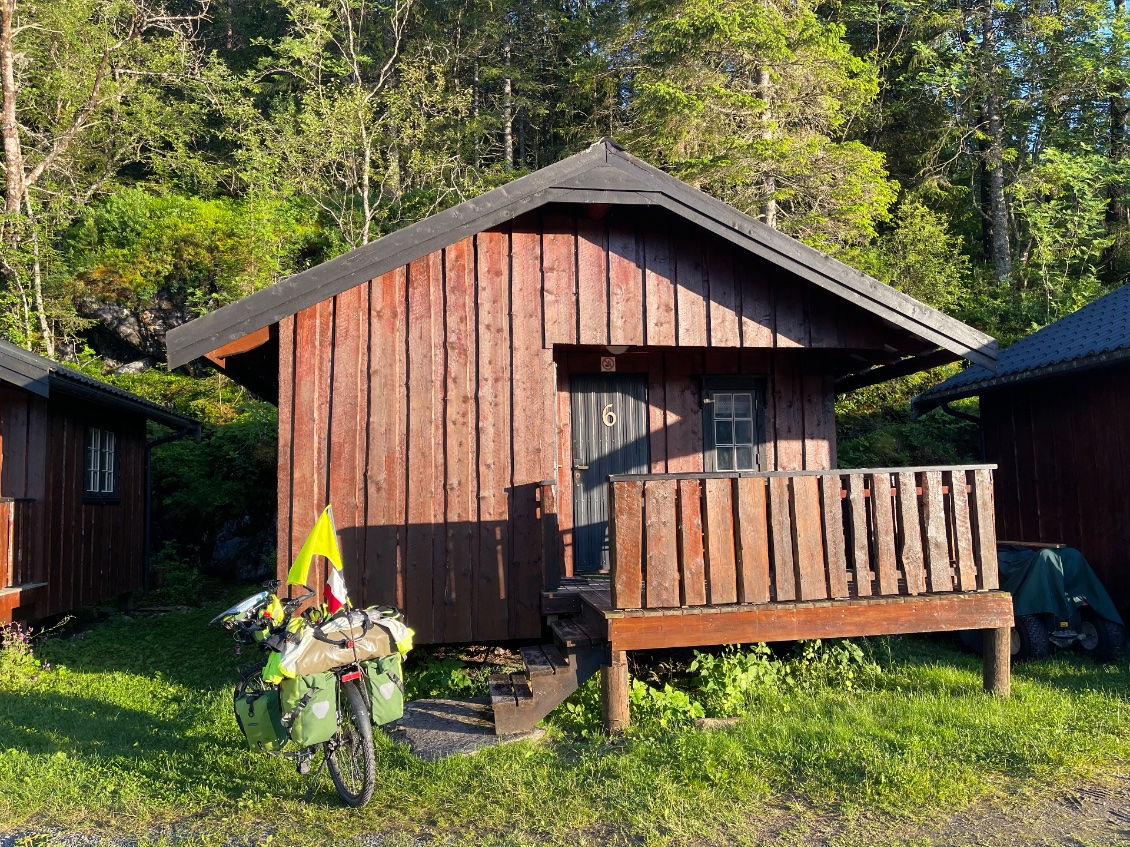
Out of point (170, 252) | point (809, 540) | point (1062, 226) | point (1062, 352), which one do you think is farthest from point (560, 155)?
point (809, 540)

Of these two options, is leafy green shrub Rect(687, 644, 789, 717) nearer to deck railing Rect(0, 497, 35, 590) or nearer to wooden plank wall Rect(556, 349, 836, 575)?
wooden plank wall Rect(556, 349, 836, 575)

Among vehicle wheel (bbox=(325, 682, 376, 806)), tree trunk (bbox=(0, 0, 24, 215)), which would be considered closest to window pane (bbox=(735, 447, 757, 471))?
vehicle wheel (bbox=(325, 682, 376, 806))

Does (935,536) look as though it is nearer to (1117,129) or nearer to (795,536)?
(795,536)

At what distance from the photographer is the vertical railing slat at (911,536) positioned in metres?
6.06

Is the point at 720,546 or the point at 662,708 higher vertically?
the point at 720,546

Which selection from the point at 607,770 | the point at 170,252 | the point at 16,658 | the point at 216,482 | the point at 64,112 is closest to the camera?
the point at 607,770

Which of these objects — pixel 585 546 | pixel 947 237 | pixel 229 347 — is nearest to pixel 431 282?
pixel 229 347

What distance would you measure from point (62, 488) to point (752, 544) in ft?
27.4

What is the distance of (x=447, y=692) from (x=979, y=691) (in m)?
4.20

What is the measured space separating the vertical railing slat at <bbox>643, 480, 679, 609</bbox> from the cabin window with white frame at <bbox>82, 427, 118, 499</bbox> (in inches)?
325

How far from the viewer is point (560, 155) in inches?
958

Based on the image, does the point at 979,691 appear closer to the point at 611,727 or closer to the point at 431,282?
the point at 611,727

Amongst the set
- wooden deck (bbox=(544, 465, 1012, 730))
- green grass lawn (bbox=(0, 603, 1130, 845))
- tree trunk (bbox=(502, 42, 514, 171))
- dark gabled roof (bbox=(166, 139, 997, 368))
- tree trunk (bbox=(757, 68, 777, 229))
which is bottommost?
green grass lawn (bbox=(0, 603, 1130, 845))

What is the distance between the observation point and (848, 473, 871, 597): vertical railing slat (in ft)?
19.7
